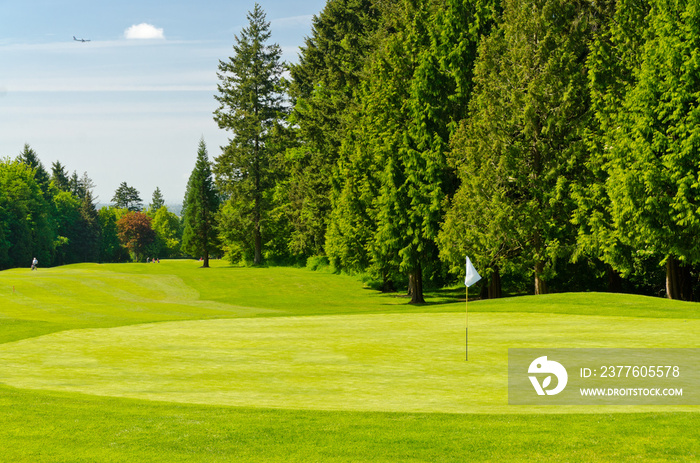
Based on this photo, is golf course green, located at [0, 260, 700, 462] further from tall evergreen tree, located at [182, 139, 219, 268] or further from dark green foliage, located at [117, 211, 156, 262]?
dark green foliage, located at [117, 211, 156, 262]

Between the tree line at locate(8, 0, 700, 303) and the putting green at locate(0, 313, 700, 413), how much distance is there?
860cm

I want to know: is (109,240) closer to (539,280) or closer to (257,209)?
(257,209)

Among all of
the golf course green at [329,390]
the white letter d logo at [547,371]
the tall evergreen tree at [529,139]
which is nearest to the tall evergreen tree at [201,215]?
the tall evergreen tree at [529,139]

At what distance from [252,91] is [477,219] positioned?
54924 millimetres

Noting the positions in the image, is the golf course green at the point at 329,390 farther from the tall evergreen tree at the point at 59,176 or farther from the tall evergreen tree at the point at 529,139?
the tall evergreen tree at the point at 59,176

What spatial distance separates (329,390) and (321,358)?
3764 mm

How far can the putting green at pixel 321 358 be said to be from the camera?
1253cm

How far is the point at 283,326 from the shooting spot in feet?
80.3

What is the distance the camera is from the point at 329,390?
13047 mm

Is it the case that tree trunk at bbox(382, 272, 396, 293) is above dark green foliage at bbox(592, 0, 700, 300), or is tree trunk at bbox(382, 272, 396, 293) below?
below

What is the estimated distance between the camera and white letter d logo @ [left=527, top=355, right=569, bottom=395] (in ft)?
40.4

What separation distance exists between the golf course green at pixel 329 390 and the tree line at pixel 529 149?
15.8 feet

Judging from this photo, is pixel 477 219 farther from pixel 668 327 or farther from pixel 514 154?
pixel 668 327

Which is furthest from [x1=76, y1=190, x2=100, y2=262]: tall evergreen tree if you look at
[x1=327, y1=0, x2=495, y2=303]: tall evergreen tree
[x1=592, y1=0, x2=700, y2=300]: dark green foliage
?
[x1=592, y1=0, x2=700, y2=300]: dark green foliage
